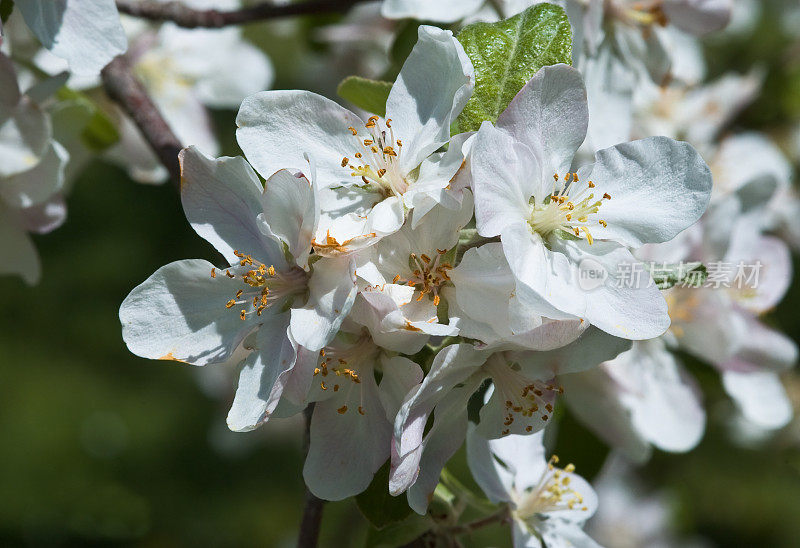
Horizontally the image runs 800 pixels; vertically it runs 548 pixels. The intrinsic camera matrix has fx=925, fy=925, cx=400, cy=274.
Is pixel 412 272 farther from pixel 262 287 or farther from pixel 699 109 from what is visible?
pixel 699 109

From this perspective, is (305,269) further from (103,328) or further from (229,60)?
(103,328)

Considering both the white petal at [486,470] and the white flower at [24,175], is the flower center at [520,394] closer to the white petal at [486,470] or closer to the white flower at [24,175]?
the white petal at [486,470]

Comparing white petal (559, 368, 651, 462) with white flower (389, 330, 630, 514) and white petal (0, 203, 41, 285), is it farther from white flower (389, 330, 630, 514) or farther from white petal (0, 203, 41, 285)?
white petal (0, 203, 41, 285)

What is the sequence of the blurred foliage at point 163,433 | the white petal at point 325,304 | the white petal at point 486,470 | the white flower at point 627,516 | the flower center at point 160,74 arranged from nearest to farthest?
the white petal at point 325,304 < the white petal at point 486,470 < the flower center at point 160,74 < the blurred foliage at point 163,433 < the white flower at point 627,516

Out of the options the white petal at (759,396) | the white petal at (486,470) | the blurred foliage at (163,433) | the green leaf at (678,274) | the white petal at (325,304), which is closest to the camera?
the white petal at (325,304)

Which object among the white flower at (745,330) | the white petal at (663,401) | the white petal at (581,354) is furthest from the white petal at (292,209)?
the white flower at (745,330)

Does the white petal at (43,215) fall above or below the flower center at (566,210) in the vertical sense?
below
